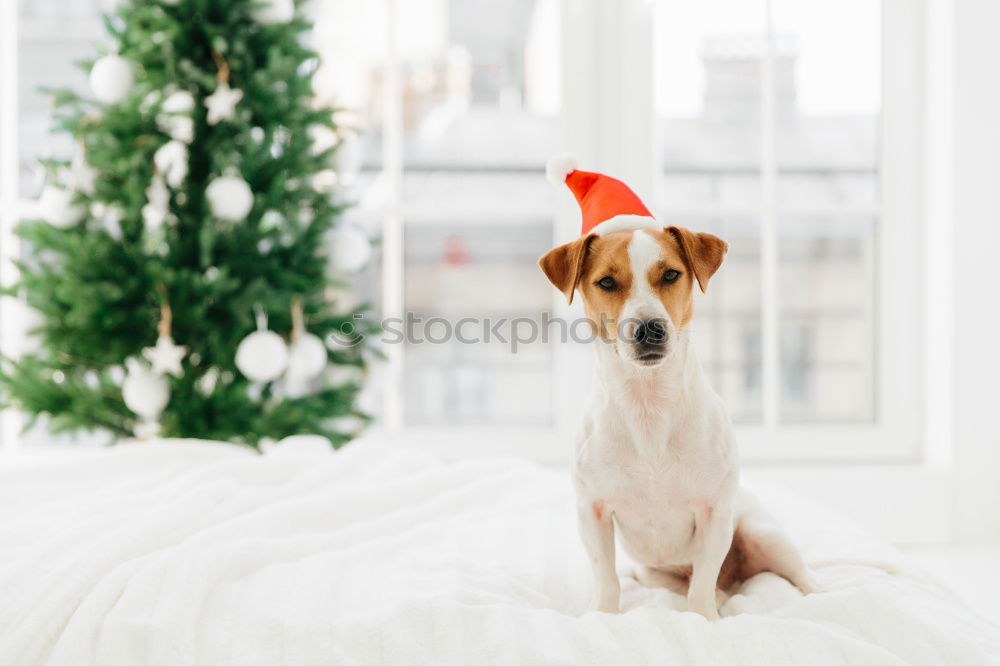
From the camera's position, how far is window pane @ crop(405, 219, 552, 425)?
11.6ft

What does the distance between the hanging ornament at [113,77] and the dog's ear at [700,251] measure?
1755 mm

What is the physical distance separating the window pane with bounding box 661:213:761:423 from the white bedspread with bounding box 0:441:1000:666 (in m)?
2.47

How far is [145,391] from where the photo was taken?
214 centimetres

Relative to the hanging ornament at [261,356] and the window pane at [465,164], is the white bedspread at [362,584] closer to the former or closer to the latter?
the hanging ornament at [261,356]

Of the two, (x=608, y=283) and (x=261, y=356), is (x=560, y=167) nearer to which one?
(x=608, y=283)

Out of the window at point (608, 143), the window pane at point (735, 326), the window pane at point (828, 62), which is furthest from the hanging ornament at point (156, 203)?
the window pane at point (735, 326)

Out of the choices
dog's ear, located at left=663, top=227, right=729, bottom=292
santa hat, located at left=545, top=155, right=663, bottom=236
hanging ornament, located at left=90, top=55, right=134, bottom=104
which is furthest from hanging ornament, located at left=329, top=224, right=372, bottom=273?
dog's ear, located at left=663, top=227, right=729, bottom=292

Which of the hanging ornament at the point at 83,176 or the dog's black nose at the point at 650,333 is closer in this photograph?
the dog's black nose at the point at 650,333

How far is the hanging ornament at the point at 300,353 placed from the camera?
88.7 inches

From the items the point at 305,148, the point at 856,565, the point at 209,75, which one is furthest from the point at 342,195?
the point at 856,565

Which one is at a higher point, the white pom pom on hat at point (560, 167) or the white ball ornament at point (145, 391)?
the white pom pom on hat at point (560, 167)

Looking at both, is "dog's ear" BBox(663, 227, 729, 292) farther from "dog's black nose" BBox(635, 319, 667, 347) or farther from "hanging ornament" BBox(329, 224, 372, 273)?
"hanging ornament" BBox(329, 224, 372, 273)

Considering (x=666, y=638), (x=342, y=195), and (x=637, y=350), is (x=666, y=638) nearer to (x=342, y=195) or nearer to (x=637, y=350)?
(x=637, y=350)

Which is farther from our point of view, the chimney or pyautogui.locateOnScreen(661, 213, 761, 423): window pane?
pyautogui.locateOnScreen(661, 213, 761, 423): window pane
